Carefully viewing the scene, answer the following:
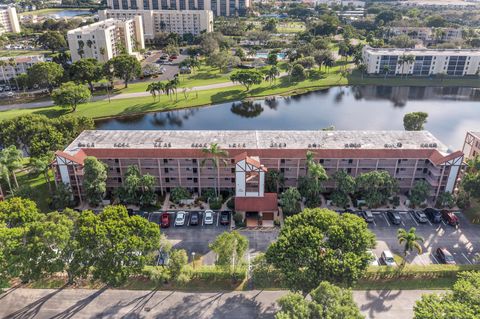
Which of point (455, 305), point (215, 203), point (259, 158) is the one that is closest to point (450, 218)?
point (455, 305)

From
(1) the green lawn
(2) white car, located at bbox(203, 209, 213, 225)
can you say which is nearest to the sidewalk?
(1) the green lawn

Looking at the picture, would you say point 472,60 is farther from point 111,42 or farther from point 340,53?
point 111,42

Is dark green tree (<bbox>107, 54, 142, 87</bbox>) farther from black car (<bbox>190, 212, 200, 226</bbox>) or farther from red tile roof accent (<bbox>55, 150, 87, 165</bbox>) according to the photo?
black car (<bbox>190, 212, 200, 226</bbox>)

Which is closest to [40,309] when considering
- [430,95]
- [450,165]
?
[450,165]

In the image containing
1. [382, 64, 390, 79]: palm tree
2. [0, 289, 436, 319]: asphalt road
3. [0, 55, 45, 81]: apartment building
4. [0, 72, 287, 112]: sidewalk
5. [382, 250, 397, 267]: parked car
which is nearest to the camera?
[0, 289, 436, 319]: asphalt road

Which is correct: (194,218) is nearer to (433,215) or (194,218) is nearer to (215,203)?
(215,203)

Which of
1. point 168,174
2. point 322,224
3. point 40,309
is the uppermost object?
point 322,224

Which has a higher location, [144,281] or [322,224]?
[322,224]
